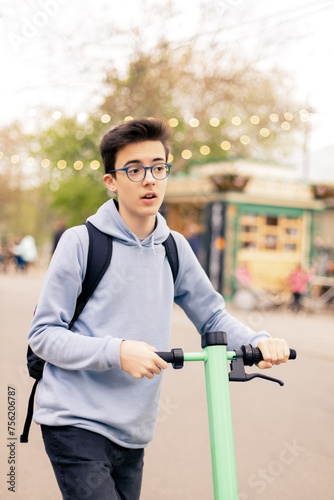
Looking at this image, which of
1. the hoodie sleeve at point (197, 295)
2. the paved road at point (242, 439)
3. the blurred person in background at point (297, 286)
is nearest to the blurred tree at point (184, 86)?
the blurred person in background at point (297, 286)

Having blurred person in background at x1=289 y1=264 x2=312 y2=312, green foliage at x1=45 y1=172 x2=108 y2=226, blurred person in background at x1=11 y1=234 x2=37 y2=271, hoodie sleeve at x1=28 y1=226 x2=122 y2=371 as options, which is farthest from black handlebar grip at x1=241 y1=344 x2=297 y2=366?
green foliage at x1=45 y1=172 x2=108 y2=226

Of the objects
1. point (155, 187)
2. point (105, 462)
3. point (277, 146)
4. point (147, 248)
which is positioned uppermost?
point (277, 146)

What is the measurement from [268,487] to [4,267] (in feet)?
63.8

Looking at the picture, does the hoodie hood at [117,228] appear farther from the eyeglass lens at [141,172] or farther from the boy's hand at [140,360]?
the boy's hand at [140,360]

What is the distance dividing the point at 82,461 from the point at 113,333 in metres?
0.35

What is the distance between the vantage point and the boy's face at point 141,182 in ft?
6.13

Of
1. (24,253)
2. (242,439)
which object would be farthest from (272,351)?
(24,253)

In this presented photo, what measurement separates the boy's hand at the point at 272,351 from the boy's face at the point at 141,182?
0.50 meters

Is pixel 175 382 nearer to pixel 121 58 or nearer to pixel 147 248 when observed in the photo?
pixel 147 248

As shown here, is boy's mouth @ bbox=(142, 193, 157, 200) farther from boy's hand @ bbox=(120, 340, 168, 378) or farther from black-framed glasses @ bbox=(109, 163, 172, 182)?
boy's hand @ bbox=(120, 340, 168, 378)

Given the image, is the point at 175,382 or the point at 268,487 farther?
the point at 175,382

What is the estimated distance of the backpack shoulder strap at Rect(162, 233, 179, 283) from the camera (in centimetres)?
201

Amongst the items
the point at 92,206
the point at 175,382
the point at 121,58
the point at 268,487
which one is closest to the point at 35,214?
the point at 92,206

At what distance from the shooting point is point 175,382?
19.8 ft
